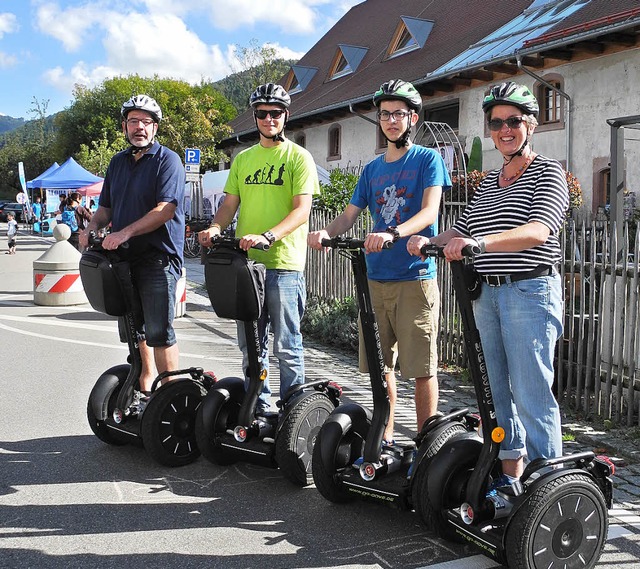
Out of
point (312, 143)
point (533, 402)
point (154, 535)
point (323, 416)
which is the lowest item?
point (154, 535)

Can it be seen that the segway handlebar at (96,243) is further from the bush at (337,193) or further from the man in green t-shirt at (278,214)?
the bush at (337,193)

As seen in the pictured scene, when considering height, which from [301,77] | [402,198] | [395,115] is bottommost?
[402,198]

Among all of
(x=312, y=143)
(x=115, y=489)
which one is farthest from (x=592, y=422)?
(x=312, y=143)

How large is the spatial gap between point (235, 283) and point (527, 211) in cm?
161

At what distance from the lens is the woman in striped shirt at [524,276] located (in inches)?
129

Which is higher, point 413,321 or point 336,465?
point 413,321

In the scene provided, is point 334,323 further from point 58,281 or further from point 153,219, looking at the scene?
point 58,281

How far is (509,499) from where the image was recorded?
3.27 meters

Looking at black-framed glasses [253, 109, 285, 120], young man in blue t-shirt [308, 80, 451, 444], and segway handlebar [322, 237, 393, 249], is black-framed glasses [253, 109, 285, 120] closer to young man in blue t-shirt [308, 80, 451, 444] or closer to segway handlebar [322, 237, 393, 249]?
young man in blue t-shirt [308, 80, 451, 444]

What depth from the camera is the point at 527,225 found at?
3166mm

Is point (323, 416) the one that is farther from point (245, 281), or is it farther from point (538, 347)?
point (538, 347)

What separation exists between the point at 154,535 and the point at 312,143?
87.4 ft

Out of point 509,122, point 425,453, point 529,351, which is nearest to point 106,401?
point 425,453

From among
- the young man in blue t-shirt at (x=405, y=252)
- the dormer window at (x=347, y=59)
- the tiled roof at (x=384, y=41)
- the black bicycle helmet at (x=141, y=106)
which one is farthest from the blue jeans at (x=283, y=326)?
the dormer window at (x=347, y=59)
